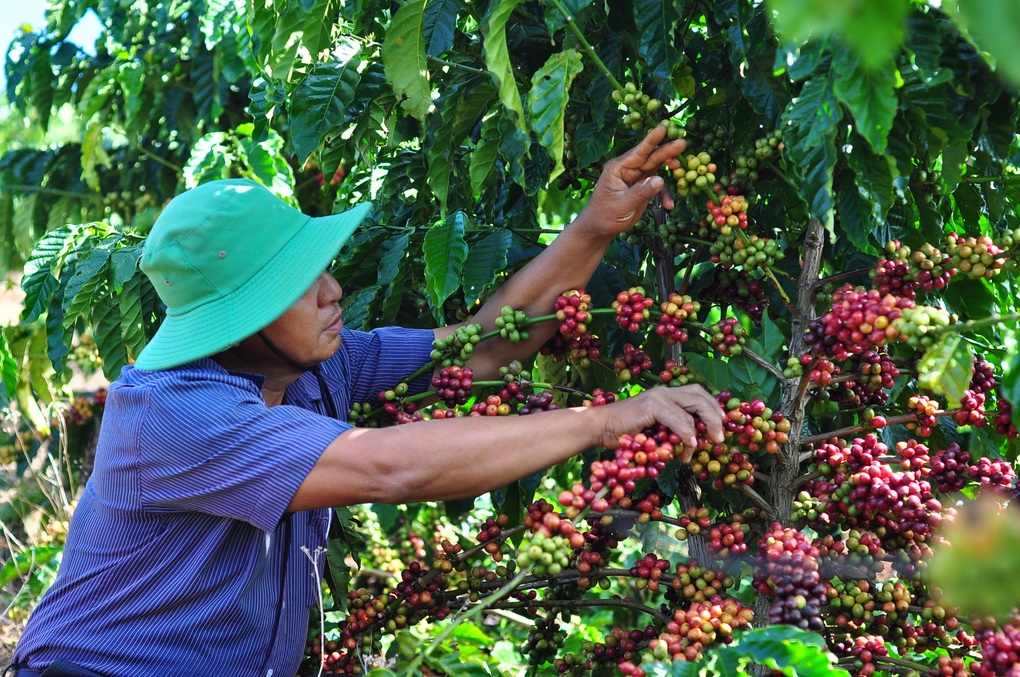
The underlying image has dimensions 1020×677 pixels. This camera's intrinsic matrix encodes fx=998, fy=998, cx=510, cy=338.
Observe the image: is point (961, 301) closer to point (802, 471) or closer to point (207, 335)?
point (802, 471)

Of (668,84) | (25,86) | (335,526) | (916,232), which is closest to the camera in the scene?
(668,84)

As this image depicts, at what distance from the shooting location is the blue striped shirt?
177 centimetres

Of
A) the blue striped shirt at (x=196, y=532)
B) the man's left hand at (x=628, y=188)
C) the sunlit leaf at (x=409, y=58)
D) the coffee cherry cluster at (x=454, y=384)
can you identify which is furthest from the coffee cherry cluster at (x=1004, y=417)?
the sunlit leaf at (x=409, y=58)

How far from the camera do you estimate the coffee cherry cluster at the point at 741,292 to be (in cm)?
211

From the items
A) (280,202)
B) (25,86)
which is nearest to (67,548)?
(280,202)

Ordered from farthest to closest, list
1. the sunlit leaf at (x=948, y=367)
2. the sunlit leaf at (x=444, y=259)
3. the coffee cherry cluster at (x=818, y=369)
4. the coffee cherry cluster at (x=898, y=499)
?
the sunlit leaf at (x=444, y=259) < the coffee cherry cluster at (x=818, y=369) < the coffee cherry cluster at (x=898, y=499) < the sunlit leaf at (x=948, y=367)

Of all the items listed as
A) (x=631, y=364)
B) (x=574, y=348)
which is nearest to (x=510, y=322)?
(x=574, y=348)

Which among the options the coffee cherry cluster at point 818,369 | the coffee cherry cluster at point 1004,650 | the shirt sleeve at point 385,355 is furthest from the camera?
the shirt sleeve at point 385,355

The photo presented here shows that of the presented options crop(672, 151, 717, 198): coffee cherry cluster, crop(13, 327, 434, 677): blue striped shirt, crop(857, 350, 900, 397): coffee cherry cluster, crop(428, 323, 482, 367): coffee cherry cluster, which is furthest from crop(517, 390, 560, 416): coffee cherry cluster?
crop(857, 350, 900, 397): coffee cherry cluster

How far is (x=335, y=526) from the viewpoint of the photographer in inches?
99.8

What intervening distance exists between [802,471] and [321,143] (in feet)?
4.02

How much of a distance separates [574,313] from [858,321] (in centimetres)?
58

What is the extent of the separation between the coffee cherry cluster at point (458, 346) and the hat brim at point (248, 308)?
12.9 inches

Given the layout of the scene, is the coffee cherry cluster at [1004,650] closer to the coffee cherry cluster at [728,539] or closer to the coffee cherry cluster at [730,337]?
the coffee cherry cluster at [728,539]
